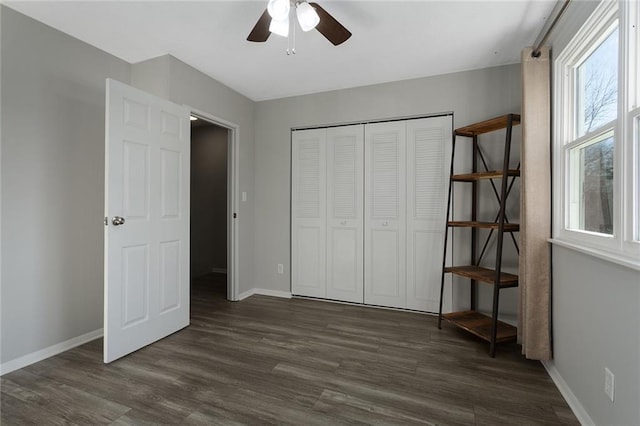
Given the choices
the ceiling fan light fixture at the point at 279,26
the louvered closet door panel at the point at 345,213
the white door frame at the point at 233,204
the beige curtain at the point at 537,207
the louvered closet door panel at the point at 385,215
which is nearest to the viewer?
the ceiling fan light fixture at the point at 279,26

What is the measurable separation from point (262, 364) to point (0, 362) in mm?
1729

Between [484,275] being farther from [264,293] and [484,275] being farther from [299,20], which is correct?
[264,293]

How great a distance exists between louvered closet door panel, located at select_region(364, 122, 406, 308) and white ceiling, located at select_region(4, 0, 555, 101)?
2.16 feet

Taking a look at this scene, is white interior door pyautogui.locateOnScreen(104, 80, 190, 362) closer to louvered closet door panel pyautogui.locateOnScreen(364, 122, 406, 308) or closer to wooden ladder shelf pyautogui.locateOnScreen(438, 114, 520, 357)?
louvered closet door panel pyautogui.locateOnScreen(364, 122, 406, 308)

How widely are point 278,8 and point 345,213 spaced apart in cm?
224

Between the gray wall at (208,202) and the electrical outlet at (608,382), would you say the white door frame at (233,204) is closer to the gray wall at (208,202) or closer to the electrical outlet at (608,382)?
the gray wall at (208,202)

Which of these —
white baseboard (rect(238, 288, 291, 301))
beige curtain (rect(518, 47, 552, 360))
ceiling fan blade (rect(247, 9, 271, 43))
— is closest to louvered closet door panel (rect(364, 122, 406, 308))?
white baseboard (rect(238, 288, 291, 301))

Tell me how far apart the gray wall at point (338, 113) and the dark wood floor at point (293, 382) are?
1028 millimetres

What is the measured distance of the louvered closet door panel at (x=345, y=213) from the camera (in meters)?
3.52

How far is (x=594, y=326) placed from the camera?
1539 millimetres

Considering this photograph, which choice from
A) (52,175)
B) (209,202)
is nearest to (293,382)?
(52,175)

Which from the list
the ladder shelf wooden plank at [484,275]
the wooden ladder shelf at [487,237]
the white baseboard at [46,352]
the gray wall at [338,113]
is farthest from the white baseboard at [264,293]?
the ladder shelf wooden plank at [484,275]

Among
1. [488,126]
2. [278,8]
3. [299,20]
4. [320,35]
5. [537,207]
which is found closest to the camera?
[278,8]

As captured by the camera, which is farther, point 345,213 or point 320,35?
point 345,213
